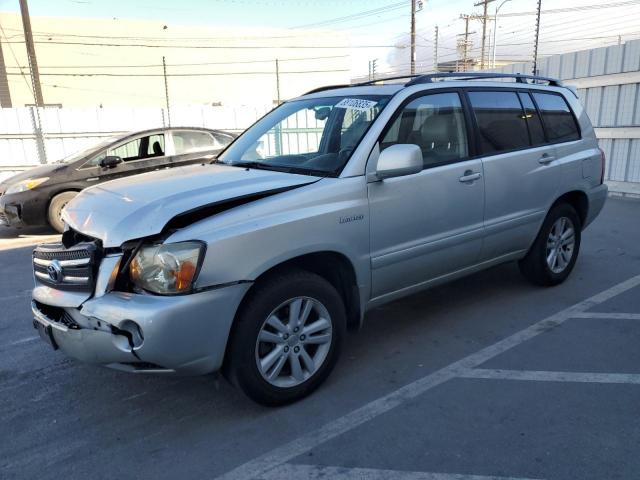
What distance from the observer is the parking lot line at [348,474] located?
2.46 metres

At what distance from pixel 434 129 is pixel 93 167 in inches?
240

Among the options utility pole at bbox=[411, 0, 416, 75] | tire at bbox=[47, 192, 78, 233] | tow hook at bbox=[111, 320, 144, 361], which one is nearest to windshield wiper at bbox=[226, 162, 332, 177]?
tow hook at bbox=[111, 320, 144, 361]

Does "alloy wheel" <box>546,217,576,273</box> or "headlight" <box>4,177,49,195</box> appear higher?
"headlight" <box>4,177,49,195</box>

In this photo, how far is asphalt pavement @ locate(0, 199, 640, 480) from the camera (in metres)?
2.57

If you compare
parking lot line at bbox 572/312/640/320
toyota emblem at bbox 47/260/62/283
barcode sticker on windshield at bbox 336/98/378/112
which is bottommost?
parking lot line at bbox 572/312/640/320

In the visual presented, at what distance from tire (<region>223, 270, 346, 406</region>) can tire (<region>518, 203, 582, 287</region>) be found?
2366 millimetres

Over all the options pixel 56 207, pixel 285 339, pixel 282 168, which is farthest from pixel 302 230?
pixel 56 207

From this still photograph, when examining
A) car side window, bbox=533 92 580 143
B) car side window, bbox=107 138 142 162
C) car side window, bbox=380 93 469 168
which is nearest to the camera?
car side window, bbox=380 93 469 168

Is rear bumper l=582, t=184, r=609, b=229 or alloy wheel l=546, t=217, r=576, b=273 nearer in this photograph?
alloy wheel l=546, t=217, r=576, b=273

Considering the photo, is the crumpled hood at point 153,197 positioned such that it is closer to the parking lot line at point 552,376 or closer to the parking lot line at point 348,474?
the parking lot line at point 348,474

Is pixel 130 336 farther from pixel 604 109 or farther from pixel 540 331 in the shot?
pixel 604 109

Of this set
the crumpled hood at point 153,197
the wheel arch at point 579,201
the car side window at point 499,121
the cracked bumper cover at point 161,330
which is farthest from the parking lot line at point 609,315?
the cracked bumper cover at point 161,330

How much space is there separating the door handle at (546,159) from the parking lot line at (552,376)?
1.90 m

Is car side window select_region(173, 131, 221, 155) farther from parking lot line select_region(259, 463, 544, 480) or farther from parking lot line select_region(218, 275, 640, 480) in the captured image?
parking lot line select_region(259, 463, 544, 480)
